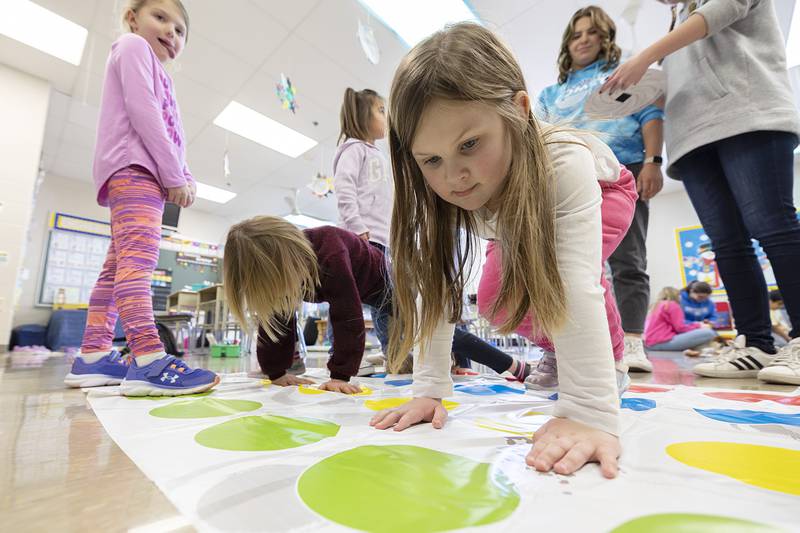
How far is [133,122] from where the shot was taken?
35.4 inches

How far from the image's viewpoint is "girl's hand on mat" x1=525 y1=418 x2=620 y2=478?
1.03ft

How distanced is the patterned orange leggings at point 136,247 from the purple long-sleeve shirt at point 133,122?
1.2 inches

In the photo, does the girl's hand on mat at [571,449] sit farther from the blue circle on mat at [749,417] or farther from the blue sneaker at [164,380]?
the blue sneaker at [164,380]

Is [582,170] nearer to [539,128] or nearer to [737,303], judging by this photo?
[539,128]

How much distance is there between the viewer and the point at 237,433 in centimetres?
46

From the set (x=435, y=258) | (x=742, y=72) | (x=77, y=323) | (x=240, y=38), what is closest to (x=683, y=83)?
(x=742, y=72)

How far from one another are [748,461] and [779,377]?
2.16 ft

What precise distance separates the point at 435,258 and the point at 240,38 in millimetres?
2476

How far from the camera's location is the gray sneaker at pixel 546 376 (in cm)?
83

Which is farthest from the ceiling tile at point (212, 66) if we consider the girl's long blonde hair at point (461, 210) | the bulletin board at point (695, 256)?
the bulletin board at point (695, 256)

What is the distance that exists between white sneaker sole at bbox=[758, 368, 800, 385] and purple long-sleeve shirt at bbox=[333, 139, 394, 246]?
40.8 inches

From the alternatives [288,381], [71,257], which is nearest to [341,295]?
[288,381]

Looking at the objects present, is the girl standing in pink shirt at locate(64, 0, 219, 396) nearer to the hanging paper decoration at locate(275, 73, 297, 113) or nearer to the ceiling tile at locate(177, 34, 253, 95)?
the hanging paper decoration at locate(275, 73, 297, 113)

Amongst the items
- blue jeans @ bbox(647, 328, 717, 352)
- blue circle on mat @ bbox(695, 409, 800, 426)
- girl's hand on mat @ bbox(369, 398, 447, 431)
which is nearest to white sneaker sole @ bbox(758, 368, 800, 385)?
blue circle on mat @ bbox(695, 409, 800, 426)
